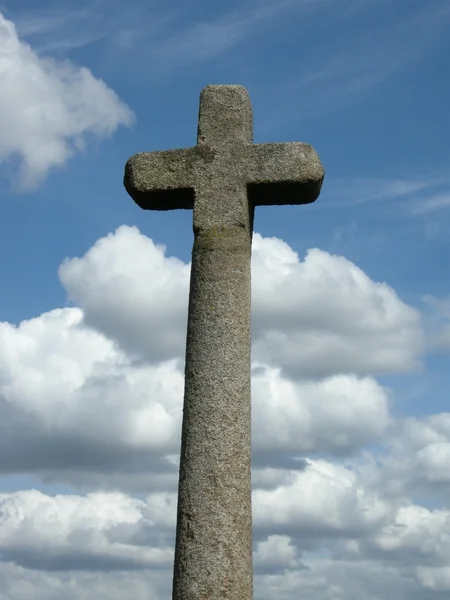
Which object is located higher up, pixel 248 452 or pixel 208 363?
pixel 208 363

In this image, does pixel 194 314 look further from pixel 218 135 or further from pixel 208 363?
pixel 218 135

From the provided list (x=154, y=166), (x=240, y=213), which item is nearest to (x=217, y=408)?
(x=240, y=213)

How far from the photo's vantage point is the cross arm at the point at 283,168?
10.3 meters

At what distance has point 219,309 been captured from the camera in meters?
9.77

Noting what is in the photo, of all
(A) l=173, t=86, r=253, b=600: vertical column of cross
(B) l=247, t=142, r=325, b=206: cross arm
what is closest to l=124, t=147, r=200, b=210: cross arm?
(A) l=173, t=86, r=253, b=600: vertical column of cross

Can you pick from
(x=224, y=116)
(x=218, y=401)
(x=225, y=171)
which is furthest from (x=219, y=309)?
(x=224, y=116)

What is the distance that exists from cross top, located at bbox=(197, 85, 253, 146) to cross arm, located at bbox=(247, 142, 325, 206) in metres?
0.34

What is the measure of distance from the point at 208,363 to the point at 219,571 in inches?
84.1

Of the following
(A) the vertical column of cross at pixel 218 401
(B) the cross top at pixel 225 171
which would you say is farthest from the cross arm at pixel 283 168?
(A) the vertical column of cross at pixel 218 401

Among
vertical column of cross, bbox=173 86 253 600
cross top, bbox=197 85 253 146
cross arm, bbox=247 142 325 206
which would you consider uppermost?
cross top, bbox=197 85 253 146

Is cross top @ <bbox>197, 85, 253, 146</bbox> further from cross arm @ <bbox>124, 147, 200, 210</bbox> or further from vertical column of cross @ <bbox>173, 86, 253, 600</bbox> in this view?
cross arm @ <bbox>124, 147, 200, 210</bbox>

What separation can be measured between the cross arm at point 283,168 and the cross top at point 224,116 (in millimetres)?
342

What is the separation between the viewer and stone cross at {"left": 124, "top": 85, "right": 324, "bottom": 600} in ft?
29.8

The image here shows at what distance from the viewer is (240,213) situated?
10.2 metres
